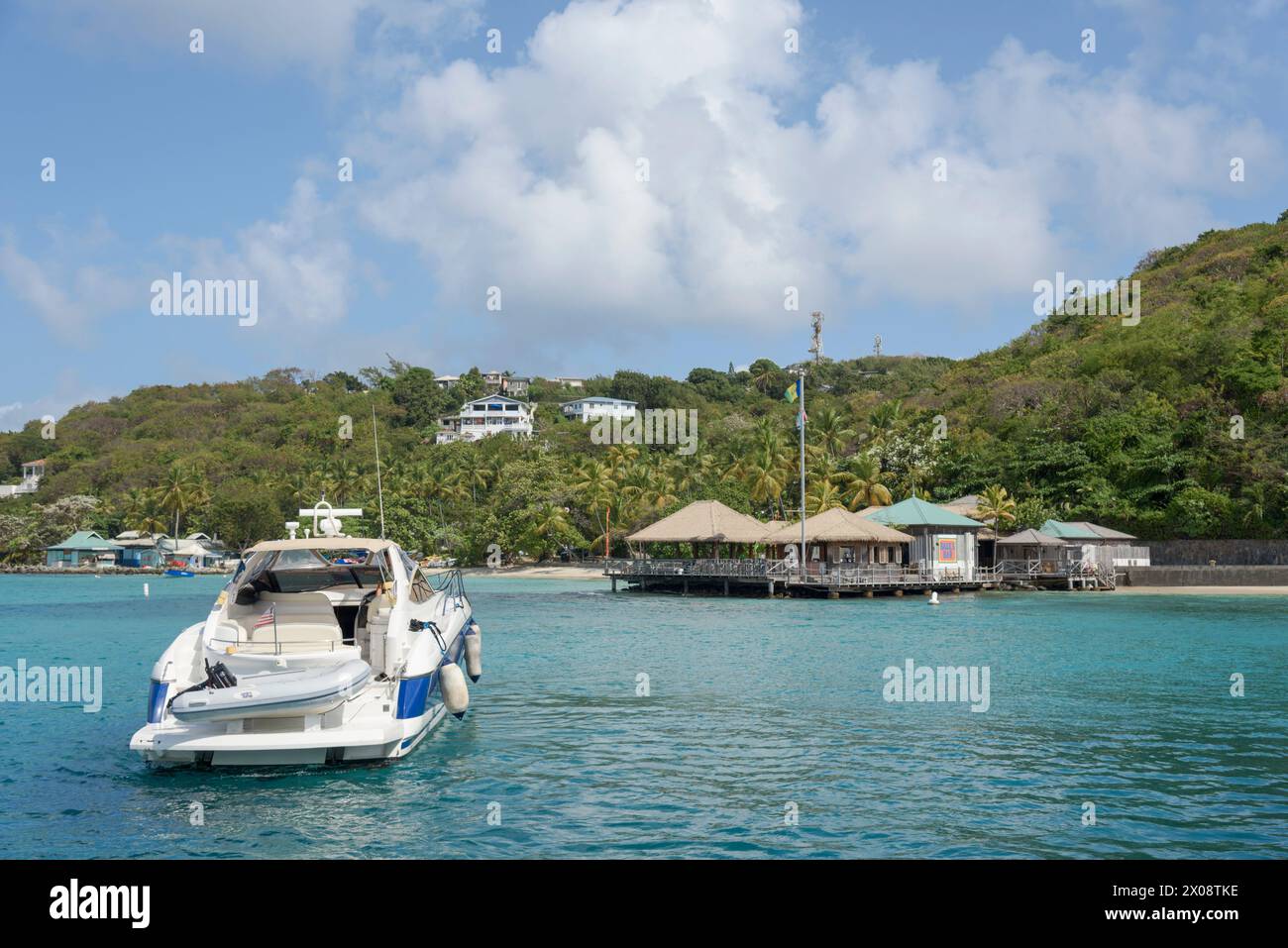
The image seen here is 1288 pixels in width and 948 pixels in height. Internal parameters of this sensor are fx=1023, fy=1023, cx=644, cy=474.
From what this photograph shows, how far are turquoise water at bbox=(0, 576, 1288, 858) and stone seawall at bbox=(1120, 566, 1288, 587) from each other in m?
26.2

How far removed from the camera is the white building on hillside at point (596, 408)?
11766 cm

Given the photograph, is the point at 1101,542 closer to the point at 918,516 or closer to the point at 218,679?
the point at 918,516

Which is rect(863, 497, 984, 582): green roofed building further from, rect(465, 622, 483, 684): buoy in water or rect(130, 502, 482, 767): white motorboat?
rect(130, 502, 482, 767): white motorboat

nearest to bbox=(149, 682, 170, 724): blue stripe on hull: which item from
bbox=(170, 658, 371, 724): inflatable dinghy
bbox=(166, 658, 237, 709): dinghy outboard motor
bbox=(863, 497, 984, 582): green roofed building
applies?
bbox=(166, 658, 237, 709): dinghy outboard motor

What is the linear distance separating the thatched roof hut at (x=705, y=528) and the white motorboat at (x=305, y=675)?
3236 cm

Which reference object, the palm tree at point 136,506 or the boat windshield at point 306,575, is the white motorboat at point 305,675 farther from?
the palm tree at point 136,506

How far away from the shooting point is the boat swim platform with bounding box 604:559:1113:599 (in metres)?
45.0

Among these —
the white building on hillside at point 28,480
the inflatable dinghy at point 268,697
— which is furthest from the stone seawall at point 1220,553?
the white building on hillside at point 28,480

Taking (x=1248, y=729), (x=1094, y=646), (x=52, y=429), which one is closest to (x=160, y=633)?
(x=1094, y=646)

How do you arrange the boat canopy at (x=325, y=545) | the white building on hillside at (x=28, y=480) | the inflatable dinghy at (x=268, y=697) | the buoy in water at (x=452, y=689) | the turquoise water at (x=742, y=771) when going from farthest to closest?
the white building on hillside at (x=28, y=480) → the boat canopy at (x=325, y=545) → the buoy in water at (x=452, y=689) → the inflatable dinghy at (x=268, y=697) → the turquoise water at (x=742, y=771)

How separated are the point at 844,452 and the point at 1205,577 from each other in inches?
1133

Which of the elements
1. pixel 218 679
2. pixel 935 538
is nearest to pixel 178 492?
pixel 935 538
